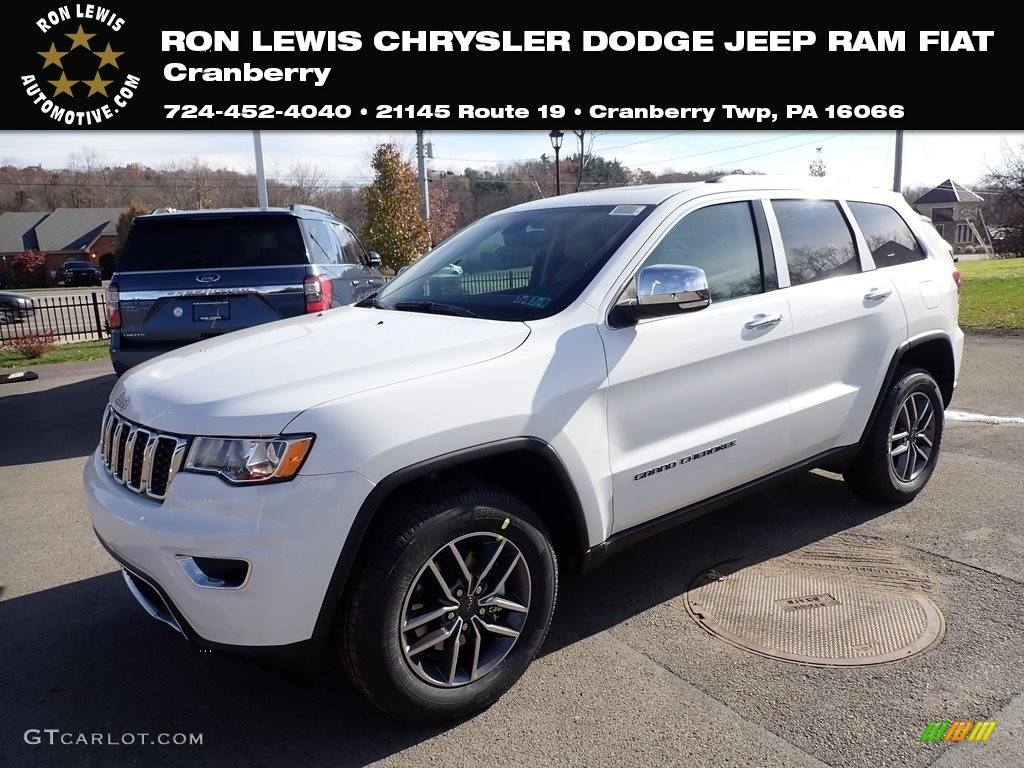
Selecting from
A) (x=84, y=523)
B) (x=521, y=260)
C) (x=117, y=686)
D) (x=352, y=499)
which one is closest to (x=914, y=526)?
(x=521, y=260)

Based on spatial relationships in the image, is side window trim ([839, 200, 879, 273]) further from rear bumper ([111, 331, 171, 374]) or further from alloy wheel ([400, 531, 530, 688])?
rear bumper ([111, 331, 171, 374])

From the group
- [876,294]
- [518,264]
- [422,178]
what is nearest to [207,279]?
[518,264]

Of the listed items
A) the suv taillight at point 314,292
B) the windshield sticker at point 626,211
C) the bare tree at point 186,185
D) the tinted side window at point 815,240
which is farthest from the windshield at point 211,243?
the bare tree at point 186,185

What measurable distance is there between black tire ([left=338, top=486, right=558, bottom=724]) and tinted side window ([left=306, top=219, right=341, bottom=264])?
4.75m

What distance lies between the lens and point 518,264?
3.68 m

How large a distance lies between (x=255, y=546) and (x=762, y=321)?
250 cm

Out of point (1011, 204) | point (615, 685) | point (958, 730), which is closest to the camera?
point (958, 730)

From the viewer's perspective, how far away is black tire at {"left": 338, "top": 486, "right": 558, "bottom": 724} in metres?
2.47

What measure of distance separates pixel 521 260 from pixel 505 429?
1279mm

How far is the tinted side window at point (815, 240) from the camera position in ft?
13.0

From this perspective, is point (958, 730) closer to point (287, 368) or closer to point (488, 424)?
point (488, 424)

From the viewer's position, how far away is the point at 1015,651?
3.06 metres

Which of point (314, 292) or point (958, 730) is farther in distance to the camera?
point (314, 292)
